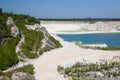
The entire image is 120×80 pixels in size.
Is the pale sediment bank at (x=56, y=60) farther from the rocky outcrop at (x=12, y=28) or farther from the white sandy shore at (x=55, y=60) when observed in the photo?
the rocky outcrop at (x=12, y=28)

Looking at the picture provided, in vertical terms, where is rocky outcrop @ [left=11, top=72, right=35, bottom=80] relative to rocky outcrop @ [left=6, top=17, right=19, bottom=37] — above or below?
below

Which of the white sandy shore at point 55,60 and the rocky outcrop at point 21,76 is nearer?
the rocky outcrop at point 21,76

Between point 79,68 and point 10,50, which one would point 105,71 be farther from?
point 10,50

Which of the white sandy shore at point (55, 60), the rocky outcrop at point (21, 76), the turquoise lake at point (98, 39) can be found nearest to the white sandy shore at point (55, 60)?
the white sandy shore at point (55, 60)

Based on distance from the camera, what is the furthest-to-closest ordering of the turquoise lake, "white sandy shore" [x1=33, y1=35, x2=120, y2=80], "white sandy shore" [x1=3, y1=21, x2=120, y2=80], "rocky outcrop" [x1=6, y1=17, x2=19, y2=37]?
the turquoise lake
"rocky outcrop" [x1=6, y1=17, x2=19, y2=37]
"white sandy shore" [x1=3, y1=21, x2=120, y2=80]
"white sandy shore" [x1=33, y1=35, x2=120, y2=80]

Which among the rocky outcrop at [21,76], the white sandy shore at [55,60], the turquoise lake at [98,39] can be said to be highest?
the rocky outcrop at [21,76]

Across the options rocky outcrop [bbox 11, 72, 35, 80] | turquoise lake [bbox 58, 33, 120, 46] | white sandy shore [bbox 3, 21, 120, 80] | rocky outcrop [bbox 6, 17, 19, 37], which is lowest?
turquoise lake [bbox 58, 33, 120, 46]

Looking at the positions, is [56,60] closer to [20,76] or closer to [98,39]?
[20,76]

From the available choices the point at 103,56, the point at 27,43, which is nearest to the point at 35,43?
the point at 27,43

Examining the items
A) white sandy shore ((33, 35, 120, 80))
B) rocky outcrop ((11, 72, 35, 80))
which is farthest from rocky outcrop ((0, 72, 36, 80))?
white sandy shore ((33, 35, 120, 80))

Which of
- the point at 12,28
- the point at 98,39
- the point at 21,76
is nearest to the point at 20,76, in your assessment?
the point at 21,76

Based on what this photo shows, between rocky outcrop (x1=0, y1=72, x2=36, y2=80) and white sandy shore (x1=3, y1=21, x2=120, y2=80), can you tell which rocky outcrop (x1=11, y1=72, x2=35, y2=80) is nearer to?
rocky outcrop (x1=0, y1=72, x2=36, y2=80)
